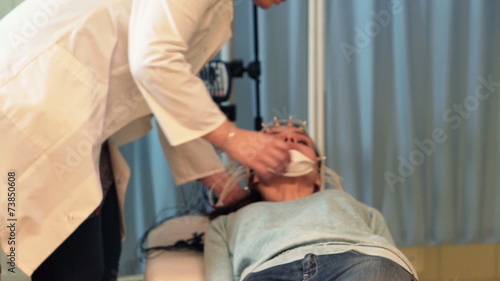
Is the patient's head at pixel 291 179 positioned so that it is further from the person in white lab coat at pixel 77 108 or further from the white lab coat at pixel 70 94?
the white lab coat at pixel 70 94

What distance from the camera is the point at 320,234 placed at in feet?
4.61

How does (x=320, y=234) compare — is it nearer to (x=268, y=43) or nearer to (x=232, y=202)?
(x=232, y=202)

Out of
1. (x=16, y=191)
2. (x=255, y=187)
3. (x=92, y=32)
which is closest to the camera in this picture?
(x=16, y=191)

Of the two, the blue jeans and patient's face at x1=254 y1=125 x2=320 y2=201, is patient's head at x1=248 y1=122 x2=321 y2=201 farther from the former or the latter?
the blue jeans

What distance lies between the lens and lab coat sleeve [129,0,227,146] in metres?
1.21

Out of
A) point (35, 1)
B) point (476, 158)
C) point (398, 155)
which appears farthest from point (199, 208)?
point (476, 158)

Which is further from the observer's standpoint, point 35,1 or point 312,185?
point 312,185

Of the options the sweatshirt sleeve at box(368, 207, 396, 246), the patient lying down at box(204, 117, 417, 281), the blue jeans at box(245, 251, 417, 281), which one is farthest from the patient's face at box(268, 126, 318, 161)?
the blue jeans at box(245, 251, 417, 281)

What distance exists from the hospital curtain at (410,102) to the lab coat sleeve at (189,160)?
25.9 inches

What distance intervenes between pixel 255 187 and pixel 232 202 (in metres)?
0.09

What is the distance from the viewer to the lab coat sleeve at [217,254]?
1474 mm

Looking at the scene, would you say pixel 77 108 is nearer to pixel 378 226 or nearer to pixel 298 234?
pixel 298 234

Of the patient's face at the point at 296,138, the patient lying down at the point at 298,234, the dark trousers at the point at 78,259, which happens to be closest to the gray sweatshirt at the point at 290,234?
the patient lying down at the point at 298,234

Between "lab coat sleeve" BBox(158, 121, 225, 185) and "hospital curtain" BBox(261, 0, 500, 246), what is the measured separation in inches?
25.9
